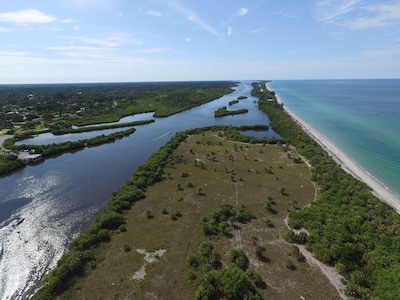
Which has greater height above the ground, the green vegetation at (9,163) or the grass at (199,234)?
the green vegetation at (9,163)

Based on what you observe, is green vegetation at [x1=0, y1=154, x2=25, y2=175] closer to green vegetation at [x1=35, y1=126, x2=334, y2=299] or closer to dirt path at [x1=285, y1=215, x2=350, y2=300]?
green vegetation at [x1=35, y1=126, x2=334, y2=299]

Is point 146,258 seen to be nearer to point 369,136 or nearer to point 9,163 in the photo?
point 9,163

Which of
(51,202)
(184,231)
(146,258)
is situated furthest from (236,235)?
(51,202)

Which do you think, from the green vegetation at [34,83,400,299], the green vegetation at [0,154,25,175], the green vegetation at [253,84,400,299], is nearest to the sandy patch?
the green vegetation at [34,83,400,299]

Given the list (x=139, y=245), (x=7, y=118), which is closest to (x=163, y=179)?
(x=139, y=245)

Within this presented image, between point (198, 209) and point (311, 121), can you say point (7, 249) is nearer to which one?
point (198, 209)

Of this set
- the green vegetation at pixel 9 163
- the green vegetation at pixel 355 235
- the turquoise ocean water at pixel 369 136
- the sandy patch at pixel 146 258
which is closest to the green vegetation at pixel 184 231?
the sandy patch at pixel 146 258

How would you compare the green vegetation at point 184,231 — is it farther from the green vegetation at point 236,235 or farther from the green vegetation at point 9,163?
the green vegetation at point 9,163
